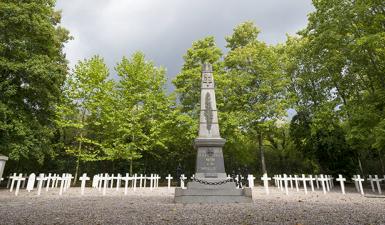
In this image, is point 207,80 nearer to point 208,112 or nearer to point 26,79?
point 208,112

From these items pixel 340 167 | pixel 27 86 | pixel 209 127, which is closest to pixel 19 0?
pixel 27 86

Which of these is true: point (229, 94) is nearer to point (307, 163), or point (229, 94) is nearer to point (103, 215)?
point (307, 163)

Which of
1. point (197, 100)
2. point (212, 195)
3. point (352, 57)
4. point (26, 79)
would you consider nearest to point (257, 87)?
point (197, 100)

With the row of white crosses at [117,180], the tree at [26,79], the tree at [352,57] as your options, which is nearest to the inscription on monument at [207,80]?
the row of white crosses at [117,180]

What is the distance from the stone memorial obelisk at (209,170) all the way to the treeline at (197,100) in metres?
7.63

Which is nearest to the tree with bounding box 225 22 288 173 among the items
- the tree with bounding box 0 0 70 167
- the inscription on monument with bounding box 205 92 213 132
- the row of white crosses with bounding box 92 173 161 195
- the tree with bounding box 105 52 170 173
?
the tree with bounding box 105 52 170 173

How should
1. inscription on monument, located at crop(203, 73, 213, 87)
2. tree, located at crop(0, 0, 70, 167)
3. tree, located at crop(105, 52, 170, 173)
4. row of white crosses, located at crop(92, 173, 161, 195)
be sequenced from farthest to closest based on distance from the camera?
tree, located at crop(105, 52, 170, 173) → tree, located at crop(0, 0, 70, 167) → row of white crosses, located at crop(92, 173, 161, 195) → inscription on monument, located at crop(203, 73, 213, 87)

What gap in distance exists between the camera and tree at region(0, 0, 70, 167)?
1437cm

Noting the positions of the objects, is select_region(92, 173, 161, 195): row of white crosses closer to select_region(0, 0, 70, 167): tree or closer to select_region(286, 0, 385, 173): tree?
select_region(0, 0, 70, 167): tree

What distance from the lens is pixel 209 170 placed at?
33.3 ft

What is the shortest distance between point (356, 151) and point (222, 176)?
14806 mm

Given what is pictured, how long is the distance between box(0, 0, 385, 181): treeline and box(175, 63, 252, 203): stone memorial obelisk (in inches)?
301

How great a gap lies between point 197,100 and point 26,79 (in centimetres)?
1234

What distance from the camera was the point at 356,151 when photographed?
1948 centimetres
